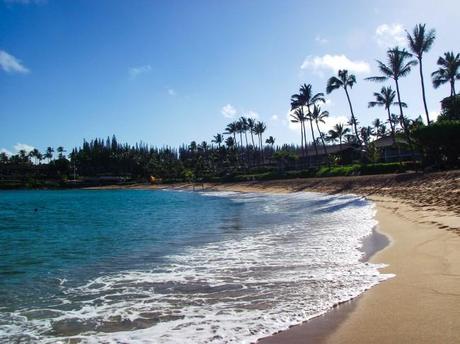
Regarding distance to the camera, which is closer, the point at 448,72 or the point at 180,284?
the point at 180,284

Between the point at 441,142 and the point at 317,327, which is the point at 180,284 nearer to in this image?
the point at 317,327

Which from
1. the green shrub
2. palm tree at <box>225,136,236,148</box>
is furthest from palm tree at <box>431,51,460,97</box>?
palm tree at <box>225,136,236,148</box>

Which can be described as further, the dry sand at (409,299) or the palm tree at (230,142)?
the palm tree at (230,142)

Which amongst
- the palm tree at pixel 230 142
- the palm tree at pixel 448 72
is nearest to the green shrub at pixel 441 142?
the palm tree at pixel 448 72

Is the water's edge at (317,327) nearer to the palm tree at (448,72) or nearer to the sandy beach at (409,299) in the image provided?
the sandy beach at (409,299)

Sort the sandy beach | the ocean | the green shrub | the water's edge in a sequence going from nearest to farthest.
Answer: the sandy beach < the water's edge < the ocean < the green shrub

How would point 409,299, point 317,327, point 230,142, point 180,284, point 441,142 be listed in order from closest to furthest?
point 317,327, point 409,299, point 180,284, point 441,142, point 230,142

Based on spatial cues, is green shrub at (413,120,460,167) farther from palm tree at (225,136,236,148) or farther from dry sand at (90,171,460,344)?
palm tree at (225,136,236,148)

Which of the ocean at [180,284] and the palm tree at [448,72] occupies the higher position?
the palm tree at [448,72]

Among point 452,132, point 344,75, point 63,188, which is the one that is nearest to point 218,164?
point 63,188

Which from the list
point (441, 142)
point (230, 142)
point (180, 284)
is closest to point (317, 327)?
point (180, 284)

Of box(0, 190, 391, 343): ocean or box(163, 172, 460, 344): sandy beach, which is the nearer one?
box(163, 172, 460, 344): sandy beach

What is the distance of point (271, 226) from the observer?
19375 mm

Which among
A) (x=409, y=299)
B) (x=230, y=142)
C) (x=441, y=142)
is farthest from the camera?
(x=230, y=142)
